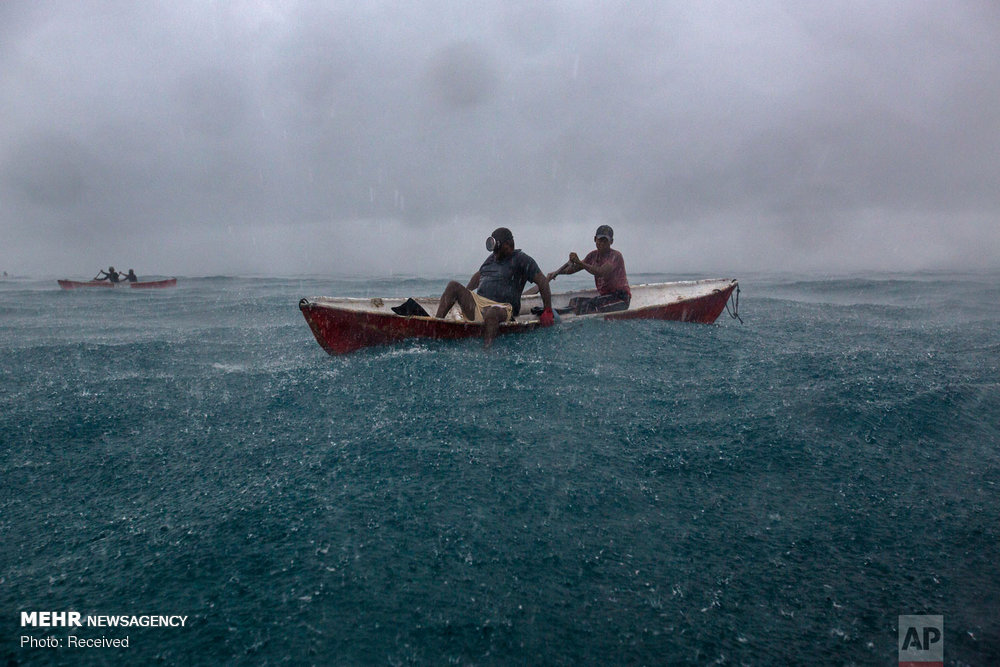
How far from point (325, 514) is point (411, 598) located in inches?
44.0

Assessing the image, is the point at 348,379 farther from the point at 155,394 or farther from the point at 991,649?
the point at 991,649

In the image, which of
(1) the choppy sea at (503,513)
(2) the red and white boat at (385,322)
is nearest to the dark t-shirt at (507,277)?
(2) the red and white boat at (385,322)

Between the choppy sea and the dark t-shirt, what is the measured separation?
7.10ft

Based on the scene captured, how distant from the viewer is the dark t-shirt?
913 cm

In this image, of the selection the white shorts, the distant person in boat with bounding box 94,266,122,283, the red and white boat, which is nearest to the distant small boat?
the distant person in boat with bounding box 94,266,122,283

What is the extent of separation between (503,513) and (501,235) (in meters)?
6.25

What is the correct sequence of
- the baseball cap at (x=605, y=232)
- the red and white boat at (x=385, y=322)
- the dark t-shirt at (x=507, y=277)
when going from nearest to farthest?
the red and white boat at (x=385, y=322) < the dark t-shirt at (x=507, y=277) < the baseball cap at (x=605, y=232)

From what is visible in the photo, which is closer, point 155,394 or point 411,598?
point 411,598

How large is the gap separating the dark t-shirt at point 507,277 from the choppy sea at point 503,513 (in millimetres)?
2163

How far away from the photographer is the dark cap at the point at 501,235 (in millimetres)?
8922

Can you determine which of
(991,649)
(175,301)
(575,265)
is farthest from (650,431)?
(175,301)

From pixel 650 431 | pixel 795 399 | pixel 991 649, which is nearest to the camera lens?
pixel 991 649

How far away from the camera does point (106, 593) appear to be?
2.72 meters

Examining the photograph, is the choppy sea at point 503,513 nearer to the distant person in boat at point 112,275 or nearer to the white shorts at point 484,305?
the white shorts at point 484,305
